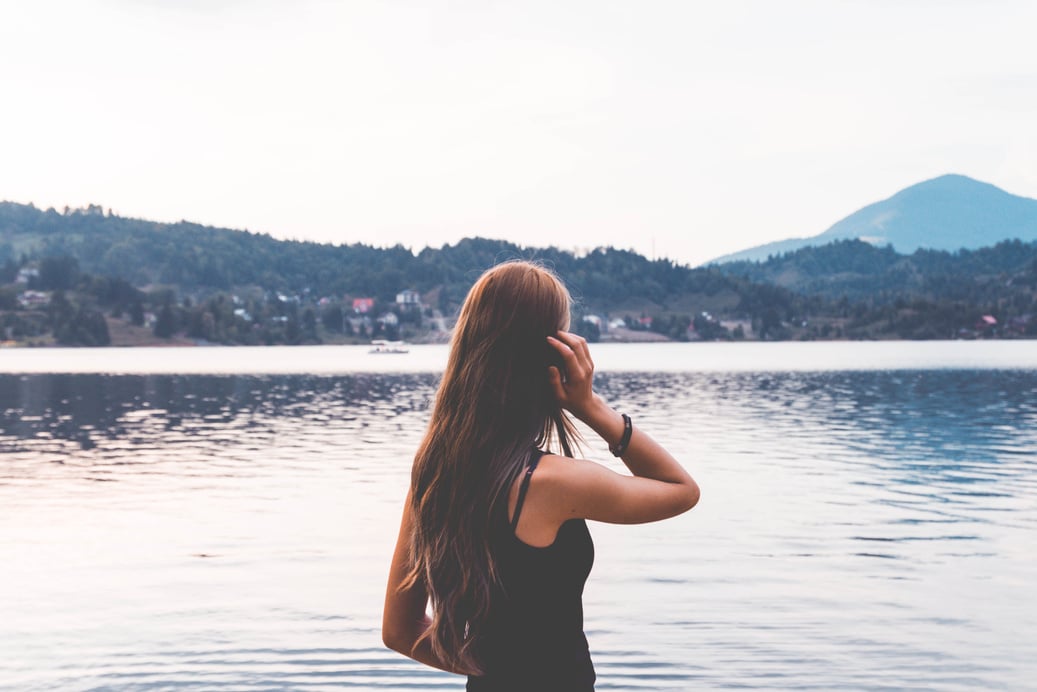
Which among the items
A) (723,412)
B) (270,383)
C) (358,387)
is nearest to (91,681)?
(723,412)

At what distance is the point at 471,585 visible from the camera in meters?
3.45

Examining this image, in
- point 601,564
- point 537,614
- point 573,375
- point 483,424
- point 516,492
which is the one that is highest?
A: point 573,375

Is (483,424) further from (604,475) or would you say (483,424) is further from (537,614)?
(537,614)

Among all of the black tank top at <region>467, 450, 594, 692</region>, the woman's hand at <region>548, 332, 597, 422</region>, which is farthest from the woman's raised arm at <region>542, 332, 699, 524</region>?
the black tank top at <region>467, 450, 594, 692</region>

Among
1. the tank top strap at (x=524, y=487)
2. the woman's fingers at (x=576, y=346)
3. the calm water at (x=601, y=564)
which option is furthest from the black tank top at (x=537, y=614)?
the calm water at (x=601, y=564)

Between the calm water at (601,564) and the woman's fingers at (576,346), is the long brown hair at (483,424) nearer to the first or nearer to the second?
the woman's fingers at (576,346)

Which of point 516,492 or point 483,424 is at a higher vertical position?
point 483,424

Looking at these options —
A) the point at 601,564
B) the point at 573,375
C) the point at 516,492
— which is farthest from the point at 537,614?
the point at 601,564

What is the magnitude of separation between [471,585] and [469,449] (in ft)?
1.45

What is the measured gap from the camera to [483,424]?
10.9 feet

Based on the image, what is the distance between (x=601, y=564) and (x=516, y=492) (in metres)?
15.2

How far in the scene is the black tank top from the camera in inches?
131

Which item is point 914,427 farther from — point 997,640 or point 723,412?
point 997,640

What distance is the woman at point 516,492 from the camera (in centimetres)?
323
